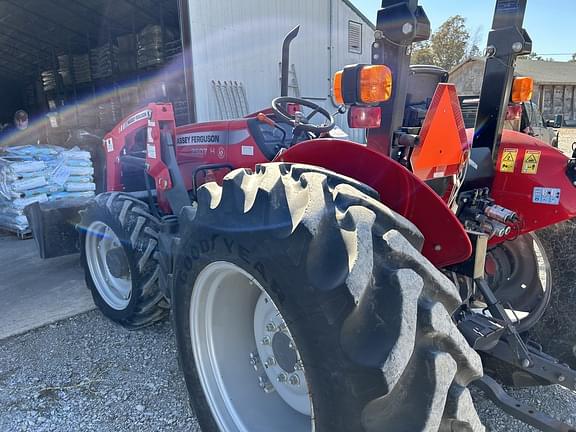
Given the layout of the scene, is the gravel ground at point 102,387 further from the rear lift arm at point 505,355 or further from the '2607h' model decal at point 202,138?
the '2607h' model decal at point 202,138

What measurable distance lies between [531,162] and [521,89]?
396 mm

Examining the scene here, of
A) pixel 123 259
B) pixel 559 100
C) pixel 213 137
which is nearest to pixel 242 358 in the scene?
pixel 123 259

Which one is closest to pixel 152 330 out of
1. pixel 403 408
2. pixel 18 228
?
pixel 403 408

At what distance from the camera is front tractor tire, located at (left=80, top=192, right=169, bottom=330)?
2.98m

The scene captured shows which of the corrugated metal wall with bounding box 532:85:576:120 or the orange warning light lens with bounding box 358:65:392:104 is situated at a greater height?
the orange warning light lens with bounding box 358:65:392:104

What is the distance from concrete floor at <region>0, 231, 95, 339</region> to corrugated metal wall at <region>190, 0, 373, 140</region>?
3750 millimetres

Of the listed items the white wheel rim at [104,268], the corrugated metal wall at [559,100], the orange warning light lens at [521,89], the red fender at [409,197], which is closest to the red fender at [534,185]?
the orange warning light lens at [521,89]

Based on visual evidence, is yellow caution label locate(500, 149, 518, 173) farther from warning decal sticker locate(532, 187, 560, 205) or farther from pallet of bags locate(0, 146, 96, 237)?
pallet of bags locate(0, 146, 96, 237)

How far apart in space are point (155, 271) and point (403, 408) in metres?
2.14

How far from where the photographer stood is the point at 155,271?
3.00 metres

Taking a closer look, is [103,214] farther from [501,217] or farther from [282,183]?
[501,217]

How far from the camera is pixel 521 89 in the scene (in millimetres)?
2250

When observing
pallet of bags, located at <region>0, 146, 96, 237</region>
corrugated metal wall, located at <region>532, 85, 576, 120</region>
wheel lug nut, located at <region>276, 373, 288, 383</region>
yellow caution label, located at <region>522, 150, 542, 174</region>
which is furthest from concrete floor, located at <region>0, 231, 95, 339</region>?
corrugated metal wall, located at <region>532, 85, 576, 120</region>

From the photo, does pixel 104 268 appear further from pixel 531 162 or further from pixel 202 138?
pixel 531 162
